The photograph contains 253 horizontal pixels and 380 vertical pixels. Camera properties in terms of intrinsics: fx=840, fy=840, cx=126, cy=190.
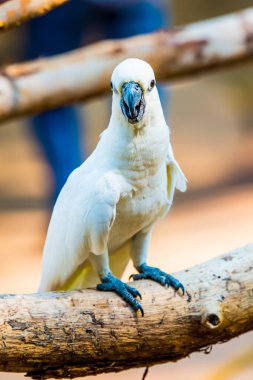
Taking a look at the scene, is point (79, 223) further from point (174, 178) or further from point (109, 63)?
point (109, 63)

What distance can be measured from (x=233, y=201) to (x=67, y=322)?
2.55 meters

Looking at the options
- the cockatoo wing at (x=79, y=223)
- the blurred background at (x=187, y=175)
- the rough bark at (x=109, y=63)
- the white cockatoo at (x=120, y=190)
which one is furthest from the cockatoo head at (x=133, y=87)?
the blurred background at (x=187, y=175)

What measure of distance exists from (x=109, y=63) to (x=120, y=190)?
35.7 inches

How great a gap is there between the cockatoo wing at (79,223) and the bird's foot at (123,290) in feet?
0.20

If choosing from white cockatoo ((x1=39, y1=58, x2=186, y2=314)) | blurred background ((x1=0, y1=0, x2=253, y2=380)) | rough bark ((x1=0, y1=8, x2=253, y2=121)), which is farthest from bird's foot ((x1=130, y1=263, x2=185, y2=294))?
blurred background ((x1=0, y1=0, x2=253, y2=380))

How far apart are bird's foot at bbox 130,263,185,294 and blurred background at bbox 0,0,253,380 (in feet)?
2.87

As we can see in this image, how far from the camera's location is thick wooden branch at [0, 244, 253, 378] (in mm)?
1508

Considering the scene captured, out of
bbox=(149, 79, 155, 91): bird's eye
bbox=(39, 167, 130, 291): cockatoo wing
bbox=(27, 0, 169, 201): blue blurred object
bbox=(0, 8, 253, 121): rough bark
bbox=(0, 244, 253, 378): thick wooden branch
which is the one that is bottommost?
bbox=(0, 244, 253, 378): thick wooden branch

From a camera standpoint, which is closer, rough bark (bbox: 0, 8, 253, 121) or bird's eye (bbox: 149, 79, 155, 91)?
bird's eye (bbox: 149, 79, 155, 91)

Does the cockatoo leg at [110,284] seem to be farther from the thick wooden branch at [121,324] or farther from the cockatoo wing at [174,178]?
the cockatoo wing at [174,178]

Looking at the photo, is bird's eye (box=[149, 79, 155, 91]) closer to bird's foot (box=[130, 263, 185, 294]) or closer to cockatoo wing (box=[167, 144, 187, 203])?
cockatoo wing (box=[167, 144, 187, 203])

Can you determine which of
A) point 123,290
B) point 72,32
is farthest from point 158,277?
point 72,32

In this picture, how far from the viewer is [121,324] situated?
1570 mm

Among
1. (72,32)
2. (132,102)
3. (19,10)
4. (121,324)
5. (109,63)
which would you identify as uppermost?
(72,32)
